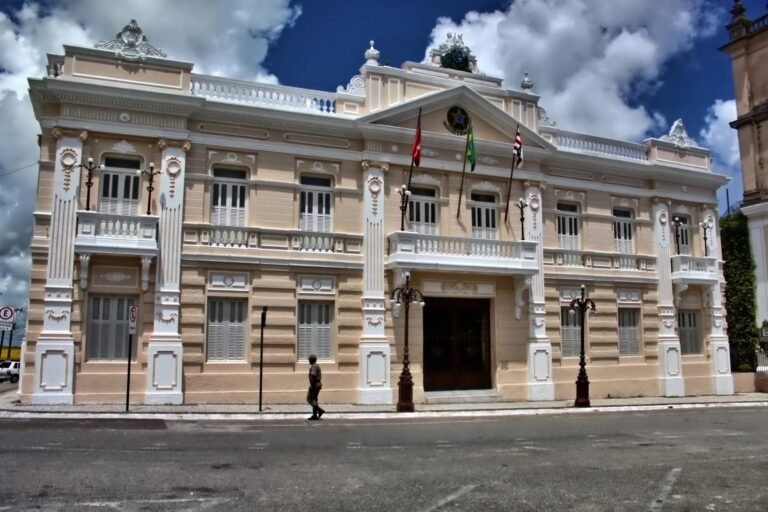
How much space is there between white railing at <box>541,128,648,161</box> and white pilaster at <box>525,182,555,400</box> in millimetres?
2673

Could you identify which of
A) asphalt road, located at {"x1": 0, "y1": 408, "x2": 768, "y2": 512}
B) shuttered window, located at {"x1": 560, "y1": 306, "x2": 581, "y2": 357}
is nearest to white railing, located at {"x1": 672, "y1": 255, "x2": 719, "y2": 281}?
shuttered window, located at {"x1": 560, "y1": 306, "x2": 581, "y2": 357}

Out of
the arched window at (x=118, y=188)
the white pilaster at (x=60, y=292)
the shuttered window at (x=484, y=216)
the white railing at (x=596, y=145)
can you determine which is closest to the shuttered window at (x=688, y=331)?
the white railing at (x=596, y=145)

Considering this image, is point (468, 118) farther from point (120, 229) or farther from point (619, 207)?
point (120, 229)

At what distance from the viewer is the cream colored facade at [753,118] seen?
102 feet

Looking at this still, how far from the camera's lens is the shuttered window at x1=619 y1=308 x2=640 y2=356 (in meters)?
27.0

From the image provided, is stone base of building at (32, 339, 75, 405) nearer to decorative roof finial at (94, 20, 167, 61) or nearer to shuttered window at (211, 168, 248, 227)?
shuttered window at (211, 168, 248, 227)

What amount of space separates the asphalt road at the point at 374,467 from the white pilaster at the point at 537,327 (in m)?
8.39

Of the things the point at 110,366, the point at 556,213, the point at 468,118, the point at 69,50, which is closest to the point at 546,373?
the point at 556,213

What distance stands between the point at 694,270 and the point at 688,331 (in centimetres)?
244

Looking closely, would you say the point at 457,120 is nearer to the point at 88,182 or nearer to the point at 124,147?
the point at 124,147

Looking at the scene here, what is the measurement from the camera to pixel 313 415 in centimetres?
1753

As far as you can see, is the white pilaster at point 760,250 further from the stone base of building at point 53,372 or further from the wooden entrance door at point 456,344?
the stone base of building at point 53,372

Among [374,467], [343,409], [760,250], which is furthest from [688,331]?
[374,467]

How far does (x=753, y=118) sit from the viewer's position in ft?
108
